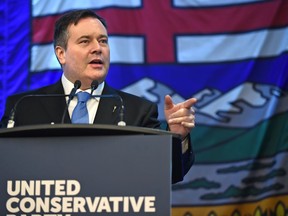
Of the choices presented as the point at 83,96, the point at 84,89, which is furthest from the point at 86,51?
the point at 83,96

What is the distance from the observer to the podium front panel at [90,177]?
185cm

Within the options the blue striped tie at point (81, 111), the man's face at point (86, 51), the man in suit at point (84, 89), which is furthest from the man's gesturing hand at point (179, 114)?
the man's face at point (86, 51)

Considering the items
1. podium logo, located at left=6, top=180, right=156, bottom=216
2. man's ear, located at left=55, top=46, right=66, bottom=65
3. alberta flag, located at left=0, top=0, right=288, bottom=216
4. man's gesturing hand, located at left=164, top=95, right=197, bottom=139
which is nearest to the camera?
podium logo, located at left=6, top=180, right=156, bottom=216

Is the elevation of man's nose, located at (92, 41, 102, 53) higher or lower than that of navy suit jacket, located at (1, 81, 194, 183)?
higher

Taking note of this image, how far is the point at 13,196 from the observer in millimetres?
1882

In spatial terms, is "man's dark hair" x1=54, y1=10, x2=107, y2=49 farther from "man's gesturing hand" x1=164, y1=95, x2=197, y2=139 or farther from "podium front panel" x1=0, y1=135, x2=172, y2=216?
"podium front panel" x1=0, y1=135, x2=172, y2=216

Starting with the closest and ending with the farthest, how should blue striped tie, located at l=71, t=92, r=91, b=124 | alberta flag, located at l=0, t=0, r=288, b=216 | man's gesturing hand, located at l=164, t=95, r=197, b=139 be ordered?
man's gesturing hand, located at l=164, t=95, r=197, b=139 → blue striped tie, located at l=71, t=92, r=91, b=124 → alberta flag, located at l=0, t=0, r=288, b=216

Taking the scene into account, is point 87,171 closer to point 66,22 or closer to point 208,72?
point 66,22

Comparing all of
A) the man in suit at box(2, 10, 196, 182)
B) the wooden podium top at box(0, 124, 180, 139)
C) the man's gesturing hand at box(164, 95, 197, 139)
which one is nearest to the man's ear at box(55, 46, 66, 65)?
the man in suit at box(2, 10, 196, 182)

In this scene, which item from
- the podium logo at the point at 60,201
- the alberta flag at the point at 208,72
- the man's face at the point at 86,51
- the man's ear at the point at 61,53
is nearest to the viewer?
the podium logo at the point at 60,201

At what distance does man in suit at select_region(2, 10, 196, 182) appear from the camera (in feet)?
8.68

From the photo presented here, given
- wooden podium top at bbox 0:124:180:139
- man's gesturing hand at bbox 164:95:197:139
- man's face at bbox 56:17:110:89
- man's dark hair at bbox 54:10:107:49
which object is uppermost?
man's dark hair at bbox 54:10:107:49

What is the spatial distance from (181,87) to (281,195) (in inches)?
32.6

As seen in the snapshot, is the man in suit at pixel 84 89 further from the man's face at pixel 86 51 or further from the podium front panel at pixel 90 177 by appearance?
the podium front panel at pixel 90 177
